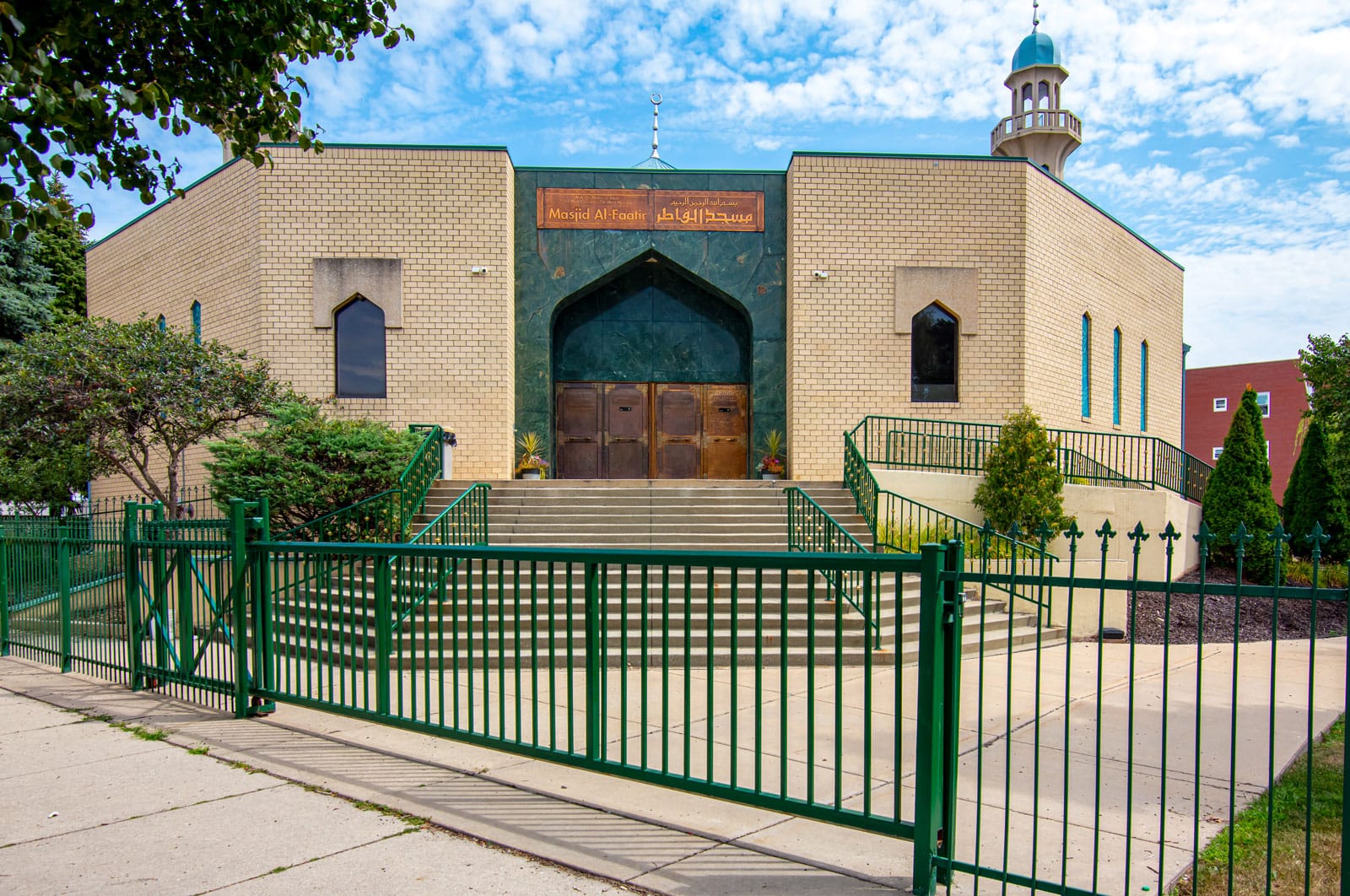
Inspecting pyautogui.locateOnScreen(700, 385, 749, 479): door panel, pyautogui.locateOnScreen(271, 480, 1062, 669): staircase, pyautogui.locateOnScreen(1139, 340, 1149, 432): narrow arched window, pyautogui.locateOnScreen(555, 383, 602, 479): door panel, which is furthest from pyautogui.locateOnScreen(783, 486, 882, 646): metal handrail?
pyautogui.locateOnScreen(1139, 340, 1149, 432): narrow arched window

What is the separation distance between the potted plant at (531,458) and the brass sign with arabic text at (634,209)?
4206 millimetres

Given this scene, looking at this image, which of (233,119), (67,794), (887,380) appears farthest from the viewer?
(887,380)

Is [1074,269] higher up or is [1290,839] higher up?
[1074,269]

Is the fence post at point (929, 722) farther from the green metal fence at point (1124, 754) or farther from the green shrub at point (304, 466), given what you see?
the green shrub at point (304, 466)

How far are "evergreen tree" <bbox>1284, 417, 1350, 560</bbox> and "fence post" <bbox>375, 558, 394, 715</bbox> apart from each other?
1686 cm

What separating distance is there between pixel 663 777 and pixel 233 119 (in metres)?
5.61

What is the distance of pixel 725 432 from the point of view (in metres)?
18.5

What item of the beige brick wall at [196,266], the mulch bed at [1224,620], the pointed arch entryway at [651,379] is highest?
the beige brick wall at [196,266]

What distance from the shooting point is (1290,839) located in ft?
14.2

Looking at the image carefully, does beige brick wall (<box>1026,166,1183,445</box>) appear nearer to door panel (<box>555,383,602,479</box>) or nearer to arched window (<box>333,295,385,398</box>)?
door panel (<box>555,383,602,479</box>)

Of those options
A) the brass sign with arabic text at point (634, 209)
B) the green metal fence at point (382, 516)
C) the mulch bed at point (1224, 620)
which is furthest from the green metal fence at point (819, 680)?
the brass sign with arabic text at point (634, 209)

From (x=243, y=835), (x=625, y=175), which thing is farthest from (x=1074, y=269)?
(x=243, y=835)

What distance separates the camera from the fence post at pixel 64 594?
870cm

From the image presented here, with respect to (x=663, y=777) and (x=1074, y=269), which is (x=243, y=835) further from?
(x=1074, y=269)
